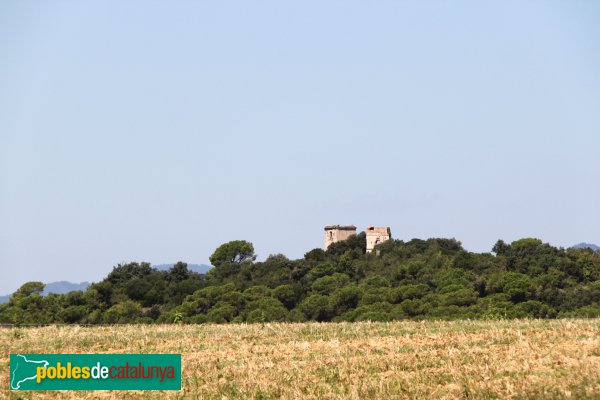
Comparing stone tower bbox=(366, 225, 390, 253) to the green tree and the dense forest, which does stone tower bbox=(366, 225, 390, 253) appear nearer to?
the green tree

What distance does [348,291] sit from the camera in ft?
298

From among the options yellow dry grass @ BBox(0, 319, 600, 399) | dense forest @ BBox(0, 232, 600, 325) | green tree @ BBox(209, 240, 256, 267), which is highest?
green tree @ BBox(209, 240, 256, 267)

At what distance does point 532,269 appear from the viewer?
94562mm

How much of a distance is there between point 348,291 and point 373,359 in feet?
223

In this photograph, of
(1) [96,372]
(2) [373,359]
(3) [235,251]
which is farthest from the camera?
(3) [235,251]

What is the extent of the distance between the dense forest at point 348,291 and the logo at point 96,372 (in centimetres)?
4515

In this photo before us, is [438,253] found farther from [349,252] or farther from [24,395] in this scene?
[24,395]

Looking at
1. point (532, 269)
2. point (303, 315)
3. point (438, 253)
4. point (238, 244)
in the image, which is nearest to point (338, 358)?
point (303, 315)

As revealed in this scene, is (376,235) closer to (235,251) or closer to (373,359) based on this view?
(235,251)

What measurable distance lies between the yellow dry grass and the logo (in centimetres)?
47

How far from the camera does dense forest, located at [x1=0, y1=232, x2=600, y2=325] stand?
265ft

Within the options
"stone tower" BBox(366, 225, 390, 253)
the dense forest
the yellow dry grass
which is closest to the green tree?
"stone tower" BBox(366, 225, 390, 253)

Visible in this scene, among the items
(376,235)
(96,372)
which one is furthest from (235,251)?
(96,372)

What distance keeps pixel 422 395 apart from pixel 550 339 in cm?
743
